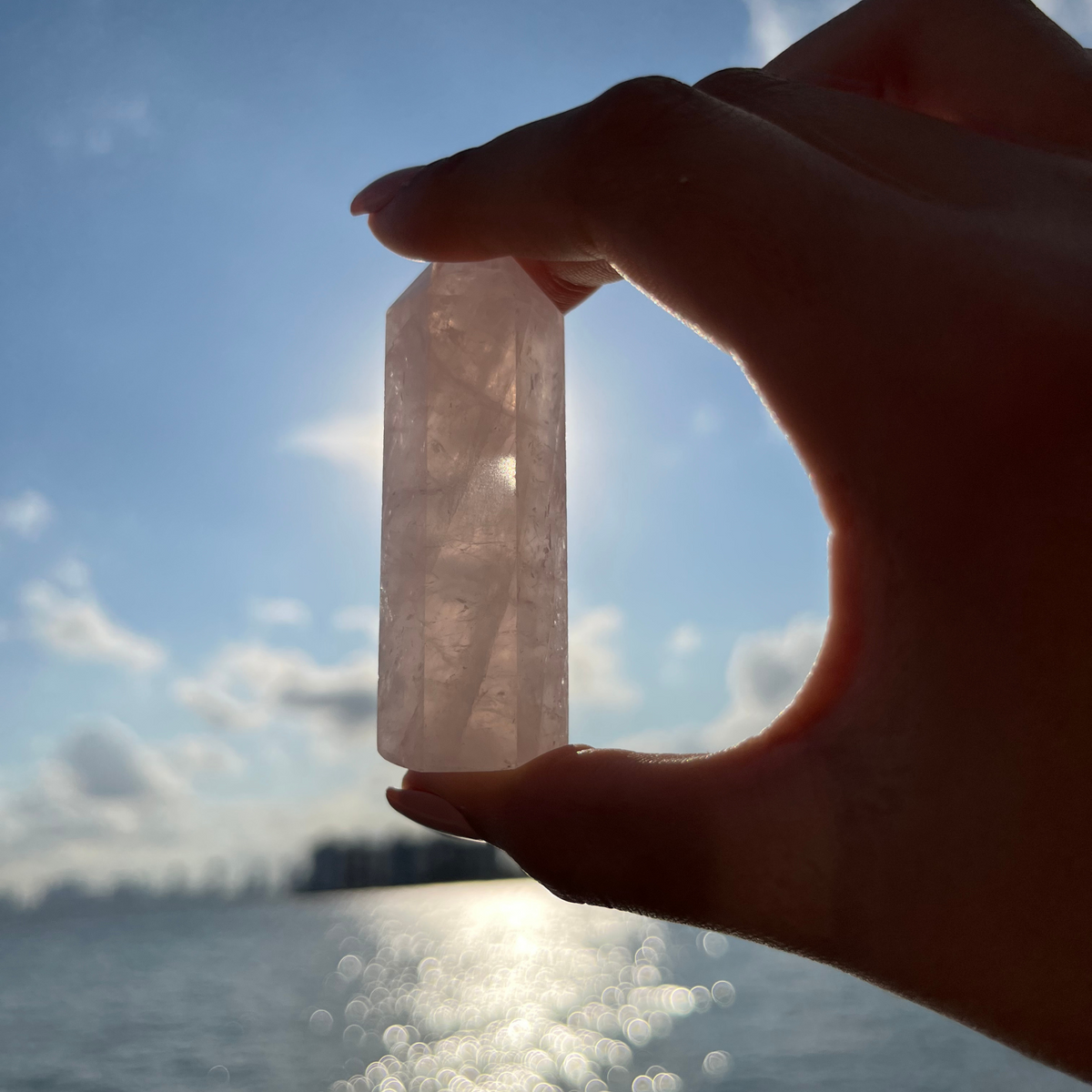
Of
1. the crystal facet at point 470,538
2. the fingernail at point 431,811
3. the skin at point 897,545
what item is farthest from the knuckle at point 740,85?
the fingernail at point 431,811

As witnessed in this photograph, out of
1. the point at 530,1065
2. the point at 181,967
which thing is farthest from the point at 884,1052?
the point at 181,967

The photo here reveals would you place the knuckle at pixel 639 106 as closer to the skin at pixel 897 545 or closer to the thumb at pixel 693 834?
the skin at pixel 897 545

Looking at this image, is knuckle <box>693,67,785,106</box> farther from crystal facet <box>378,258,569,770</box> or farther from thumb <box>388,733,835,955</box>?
thumb <box>388,733,835,955</box>

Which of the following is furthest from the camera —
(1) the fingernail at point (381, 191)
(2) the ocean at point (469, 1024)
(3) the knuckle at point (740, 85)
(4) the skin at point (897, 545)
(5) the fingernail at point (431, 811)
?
(2) the ocean at point (469, 1024)

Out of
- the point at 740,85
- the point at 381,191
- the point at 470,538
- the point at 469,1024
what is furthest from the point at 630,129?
the point at 469,1024

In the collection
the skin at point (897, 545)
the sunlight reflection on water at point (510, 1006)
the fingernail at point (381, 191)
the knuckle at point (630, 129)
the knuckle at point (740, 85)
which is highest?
the fingernail at point (381, 191)

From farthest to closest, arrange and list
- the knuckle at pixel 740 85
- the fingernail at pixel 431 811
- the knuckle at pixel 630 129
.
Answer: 1. the fingernail at pixel 431 811
2. the knuckle at pixel 740 85
3. the knuckle at pixel 630 129

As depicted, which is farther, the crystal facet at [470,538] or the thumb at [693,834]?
the crystal facet at [470,538]

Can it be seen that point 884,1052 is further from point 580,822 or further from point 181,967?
point 181,967
